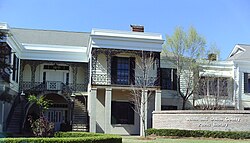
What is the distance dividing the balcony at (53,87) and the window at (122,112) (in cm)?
334

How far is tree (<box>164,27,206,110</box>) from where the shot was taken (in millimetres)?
35469

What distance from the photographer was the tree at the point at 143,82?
30550 millimetres

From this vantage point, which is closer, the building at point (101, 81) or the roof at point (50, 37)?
the building at point (101, 81)

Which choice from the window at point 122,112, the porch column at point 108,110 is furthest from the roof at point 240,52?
the porch column at point 108,110

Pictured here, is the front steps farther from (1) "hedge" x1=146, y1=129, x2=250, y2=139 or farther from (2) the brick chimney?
(1) "hedge" x1=146, y1=129, x2=250, y2=139

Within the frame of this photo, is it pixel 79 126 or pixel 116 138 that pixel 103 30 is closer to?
pixel 79 126

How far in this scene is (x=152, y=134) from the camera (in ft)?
83.4

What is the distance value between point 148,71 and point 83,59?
6.00 metres

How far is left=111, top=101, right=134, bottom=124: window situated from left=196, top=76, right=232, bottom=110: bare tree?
6505 millimetres

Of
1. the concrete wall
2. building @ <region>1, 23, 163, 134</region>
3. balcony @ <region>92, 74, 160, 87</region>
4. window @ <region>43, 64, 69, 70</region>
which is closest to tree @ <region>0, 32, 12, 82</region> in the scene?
building @ <region>1, 23, 163, 134</region>

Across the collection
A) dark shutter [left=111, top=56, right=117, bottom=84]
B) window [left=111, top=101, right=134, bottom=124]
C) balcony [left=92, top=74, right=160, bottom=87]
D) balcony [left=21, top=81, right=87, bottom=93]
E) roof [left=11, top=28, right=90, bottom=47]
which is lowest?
window [left=111, top=101, right=134, bottom=124]

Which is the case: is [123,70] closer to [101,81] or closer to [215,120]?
[101,81]

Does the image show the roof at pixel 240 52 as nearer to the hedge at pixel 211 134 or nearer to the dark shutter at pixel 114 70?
the dark shutter at pixel 114 70

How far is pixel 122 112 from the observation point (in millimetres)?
32938
